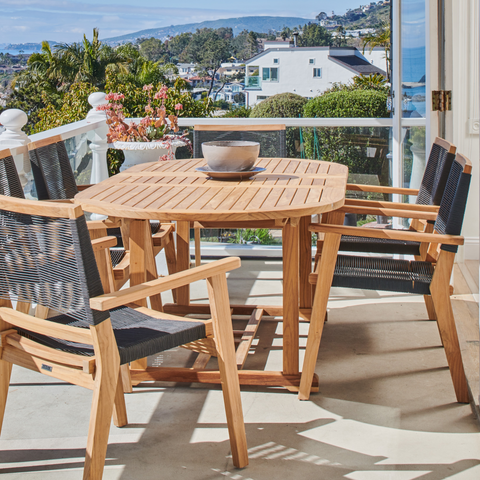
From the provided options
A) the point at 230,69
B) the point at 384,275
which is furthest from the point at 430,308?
the point at 230,69

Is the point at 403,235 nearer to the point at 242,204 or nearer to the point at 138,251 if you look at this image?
the point at 242,204

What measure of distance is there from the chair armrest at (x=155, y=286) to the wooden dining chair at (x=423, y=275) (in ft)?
2.06

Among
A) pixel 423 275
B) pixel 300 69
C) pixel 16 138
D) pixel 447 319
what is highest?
pixel 300 69

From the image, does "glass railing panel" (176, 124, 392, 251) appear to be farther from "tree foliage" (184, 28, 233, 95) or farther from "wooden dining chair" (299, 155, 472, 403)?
"tree foliage" (184, 28, 233, 95)

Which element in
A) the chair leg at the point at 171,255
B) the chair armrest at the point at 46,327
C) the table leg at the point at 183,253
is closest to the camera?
the chair armrest at the point at 46,327

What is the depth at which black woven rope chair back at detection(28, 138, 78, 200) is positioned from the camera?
2768 mm

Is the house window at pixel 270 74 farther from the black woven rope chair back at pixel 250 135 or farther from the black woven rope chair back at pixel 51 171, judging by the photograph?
the black woven rope chair back at pixel 51 171

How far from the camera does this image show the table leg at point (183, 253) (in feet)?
10.6

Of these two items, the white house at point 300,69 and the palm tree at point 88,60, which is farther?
the palm tree at point 88,60

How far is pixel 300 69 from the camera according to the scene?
1537 inches

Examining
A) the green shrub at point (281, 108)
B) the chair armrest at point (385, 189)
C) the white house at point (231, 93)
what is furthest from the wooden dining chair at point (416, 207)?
the white house at point (231, 93)

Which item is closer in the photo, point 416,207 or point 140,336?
point 140,336

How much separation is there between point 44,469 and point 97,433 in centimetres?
48

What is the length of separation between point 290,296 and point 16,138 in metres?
1.69
